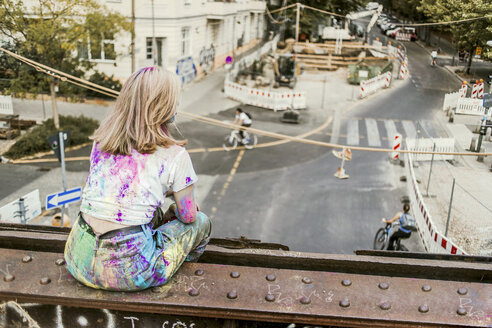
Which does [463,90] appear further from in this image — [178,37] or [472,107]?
[178,37]

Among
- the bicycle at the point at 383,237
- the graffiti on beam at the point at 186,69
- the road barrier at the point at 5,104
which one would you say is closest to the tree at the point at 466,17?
the road barrier at the point at 5,104

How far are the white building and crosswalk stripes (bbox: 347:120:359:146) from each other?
27.2ft

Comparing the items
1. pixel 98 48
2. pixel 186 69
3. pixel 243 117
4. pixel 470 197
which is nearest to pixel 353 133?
pixel 243 117

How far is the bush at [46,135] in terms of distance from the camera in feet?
45.4

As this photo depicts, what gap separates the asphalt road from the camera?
40.0ft

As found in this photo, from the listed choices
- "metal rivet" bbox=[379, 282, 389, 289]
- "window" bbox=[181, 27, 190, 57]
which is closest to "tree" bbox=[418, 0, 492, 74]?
"metal rivet" bbox=[379, 282, 389, 289]

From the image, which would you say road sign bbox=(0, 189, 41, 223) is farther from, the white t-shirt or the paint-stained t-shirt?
the white t-shirt

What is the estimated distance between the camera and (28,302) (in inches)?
100.0

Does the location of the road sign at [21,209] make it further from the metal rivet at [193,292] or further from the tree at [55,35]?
the metal rivet at [193,292]

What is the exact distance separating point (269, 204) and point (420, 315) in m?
12.3

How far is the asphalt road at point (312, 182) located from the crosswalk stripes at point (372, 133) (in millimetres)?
35

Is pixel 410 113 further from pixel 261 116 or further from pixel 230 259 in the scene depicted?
pixel 261 116

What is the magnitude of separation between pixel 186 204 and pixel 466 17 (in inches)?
121

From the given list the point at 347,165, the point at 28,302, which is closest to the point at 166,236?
the point at 28,302
